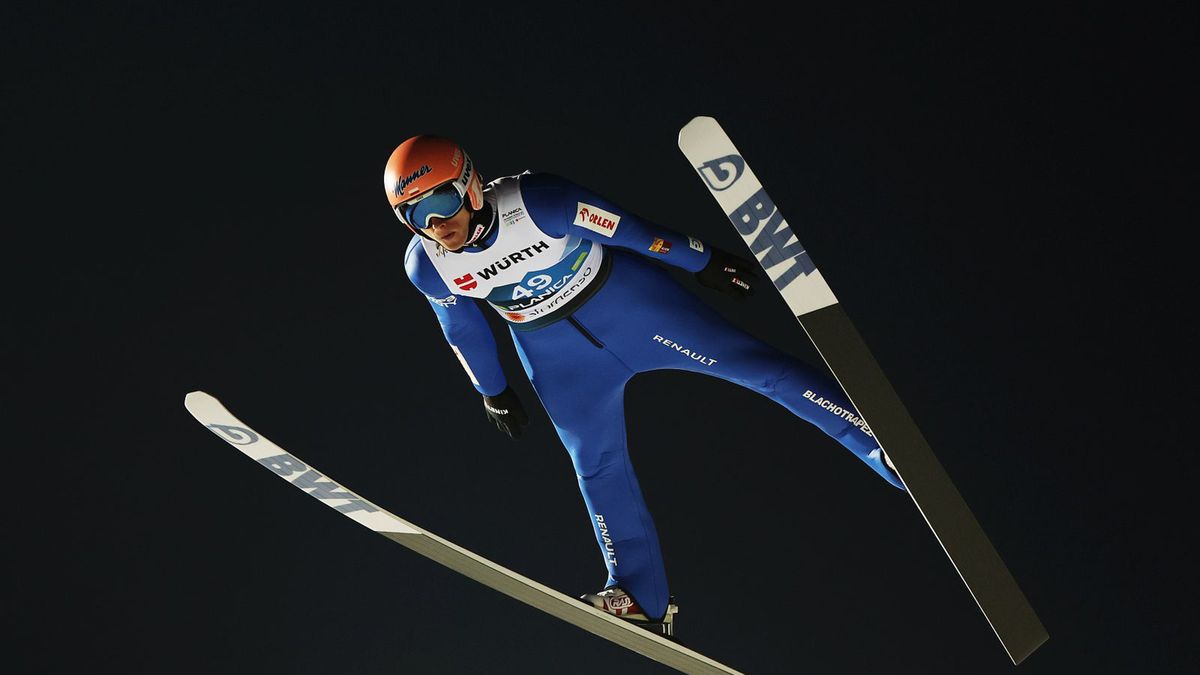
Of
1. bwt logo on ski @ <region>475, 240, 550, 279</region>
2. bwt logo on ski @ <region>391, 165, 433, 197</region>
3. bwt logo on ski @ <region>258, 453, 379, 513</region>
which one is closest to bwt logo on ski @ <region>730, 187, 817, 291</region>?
bwt logo on ski @ <region>475, 240, 550, 279</region>

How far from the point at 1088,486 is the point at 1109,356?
0.28m

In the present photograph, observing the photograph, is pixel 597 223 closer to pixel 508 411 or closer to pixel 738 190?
pixel 738 190

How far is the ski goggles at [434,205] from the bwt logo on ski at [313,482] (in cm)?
54

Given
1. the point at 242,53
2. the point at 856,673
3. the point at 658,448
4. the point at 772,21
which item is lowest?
the point at 856,673

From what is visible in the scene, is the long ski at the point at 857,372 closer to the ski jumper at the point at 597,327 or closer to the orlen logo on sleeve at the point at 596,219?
the ski jumper at the point at 597,327

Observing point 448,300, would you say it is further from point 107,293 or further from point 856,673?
point 856,673

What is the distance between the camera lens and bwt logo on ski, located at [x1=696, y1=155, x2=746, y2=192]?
201cm

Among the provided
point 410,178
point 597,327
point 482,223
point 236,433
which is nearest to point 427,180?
point 410,178

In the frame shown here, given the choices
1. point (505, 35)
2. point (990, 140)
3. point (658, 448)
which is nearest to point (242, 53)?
point (505, 35)

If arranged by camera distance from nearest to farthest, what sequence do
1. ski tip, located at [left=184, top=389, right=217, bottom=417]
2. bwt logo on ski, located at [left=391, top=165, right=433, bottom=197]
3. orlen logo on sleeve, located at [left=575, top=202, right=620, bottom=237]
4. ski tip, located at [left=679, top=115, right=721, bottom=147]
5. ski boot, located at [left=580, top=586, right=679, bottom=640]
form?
ski tip, located at [left=679, top=115, right=721, bottom=147] < bwt logo on ski, located at [left=391, top=165, right=433, bottom=197] < orlen logo on sleeve, located at [left=575, top=202, right=620, bottom=237] < ski tip, located at [left=184, top=389, right=217, bottom=417] < ski boot, located at [left=580, top=586, right=679, bottom=640]

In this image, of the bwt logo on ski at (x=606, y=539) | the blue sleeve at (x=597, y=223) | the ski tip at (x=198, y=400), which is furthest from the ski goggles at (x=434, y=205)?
the bwt logo on ski at (x=606, y=539)

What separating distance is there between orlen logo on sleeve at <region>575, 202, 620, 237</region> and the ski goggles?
0.61 feet

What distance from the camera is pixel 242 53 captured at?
3078 millimetres

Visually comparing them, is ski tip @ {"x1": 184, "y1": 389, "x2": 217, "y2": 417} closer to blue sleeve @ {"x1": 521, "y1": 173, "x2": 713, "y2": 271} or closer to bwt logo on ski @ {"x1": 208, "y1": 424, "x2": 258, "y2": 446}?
bwt logo on ski @ {"x1": 208, "y1": 424, "x2": 258, "y2": 446}
